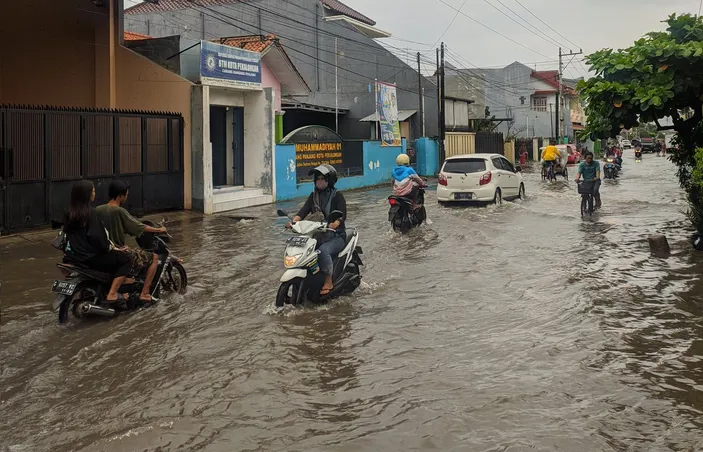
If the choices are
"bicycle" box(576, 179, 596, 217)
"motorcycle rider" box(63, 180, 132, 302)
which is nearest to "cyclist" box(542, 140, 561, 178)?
"bicycle" box(576, 179, 596, 217)

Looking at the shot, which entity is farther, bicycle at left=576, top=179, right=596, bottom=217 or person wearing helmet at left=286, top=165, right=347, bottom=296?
bicycle at left=576, top=179, right=596, bottom=217

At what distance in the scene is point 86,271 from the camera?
264 inches

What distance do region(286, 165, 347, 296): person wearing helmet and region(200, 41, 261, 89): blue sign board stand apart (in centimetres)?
1007

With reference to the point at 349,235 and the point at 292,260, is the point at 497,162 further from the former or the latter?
the point at 292,260

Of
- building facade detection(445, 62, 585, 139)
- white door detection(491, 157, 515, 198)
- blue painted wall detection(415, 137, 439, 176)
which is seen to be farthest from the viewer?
building facade detection(445, 62, 585, 139)

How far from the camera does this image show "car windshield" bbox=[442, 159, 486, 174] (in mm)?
17172

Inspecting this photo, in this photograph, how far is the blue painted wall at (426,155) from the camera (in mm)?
32750

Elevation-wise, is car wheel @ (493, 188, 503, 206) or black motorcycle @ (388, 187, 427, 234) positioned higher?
car wheel @ (493, 188, 503, 206)

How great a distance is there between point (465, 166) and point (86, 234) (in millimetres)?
12122

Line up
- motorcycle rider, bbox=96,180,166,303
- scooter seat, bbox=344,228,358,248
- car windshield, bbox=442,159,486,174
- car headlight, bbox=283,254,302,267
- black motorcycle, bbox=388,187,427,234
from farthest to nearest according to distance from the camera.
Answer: car windshield, bbox=442,159,486,174 < black motorcycle, bbox=388,187,427,234 < scooter seat, bbox=344,228,358,248 < car headlight, bbox=283,254,302,267 < motorcycle rider, bbox=96,180,166,303

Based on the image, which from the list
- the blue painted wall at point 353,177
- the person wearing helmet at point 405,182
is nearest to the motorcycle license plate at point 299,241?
the person wearing helmet at point 405,182

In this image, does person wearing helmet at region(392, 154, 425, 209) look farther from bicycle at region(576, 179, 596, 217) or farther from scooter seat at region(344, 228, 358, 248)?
scooter seat at region(344, 228, 358, 248)

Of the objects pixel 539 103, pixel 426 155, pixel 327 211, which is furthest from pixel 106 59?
pixel 539 103

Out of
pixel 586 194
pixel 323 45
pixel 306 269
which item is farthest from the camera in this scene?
pixel 323 45
